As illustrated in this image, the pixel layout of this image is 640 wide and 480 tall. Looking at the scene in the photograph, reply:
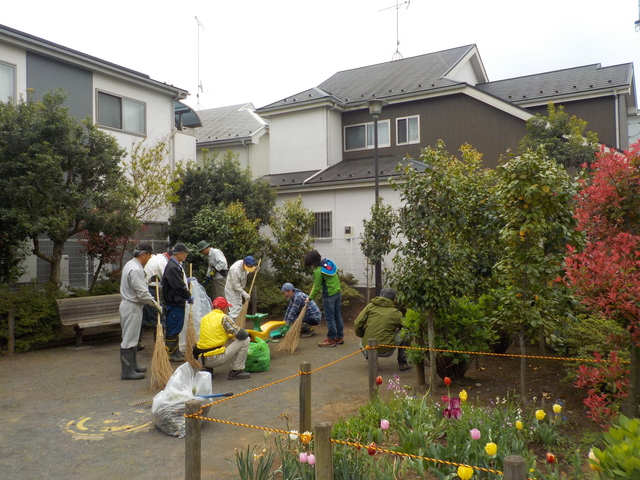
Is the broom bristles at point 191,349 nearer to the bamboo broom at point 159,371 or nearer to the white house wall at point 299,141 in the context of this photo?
the bamboo broom at point 159,371

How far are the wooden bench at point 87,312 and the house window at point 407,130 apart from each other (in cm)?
1309

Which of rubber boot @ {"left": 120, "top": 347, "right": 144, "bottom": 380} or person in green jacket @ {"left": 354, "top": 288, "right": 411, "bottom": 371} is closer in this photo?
→ rubber boot @ {"left": 120, "top": 347, "right": 144, "bottom": 380}

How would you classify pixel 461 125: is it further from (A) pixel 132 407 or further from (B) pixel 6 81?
(A) pixel 132 407

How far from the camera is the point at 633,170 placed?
4.68 meters

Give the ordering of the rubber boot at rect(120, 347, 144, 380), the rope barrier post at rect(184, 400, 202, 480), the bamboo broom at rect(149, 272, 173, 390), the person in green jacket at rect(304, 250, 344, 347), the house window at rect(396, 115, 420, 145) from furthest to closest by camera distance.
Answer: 1. the house window at rect(396, 115, 420, 145)
2. the person in green jacket at rect(304, 250, 344, 347)
3. the rubber boot at rect(120, 347, 144, 380)
4. the bamboo broom at rect(149, 272, 173, 390)
5. the rope barrier post at rect(184, 400, 202, 480)

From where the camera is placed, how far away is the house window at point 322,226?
18.5 meters

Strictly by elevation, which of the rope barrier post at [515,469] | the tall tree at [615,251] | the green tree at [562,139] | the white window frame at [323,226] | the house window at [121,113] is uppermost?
the house window at [121,113]

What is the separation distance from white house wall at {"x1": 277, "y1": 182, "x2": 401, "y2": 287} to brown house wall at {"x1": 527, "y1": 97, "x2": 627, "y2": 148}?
8.45 metres

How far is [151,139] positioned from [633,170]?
14.5 m

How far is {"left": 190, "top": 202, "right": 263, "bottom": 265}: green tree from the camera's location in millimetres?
14023

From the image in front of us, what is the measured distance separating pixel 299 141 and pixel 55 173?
12656 millimetres

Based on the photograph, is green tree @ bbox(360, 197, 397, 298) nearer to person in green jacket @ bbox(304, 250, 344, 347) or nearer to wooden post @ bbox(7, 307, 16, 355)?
person in green jacket @ bbox(304, 250, 344, 347)

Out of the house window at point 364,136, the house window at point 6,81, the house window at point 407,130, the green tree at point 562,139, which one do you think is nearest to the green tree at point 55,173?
the house window at point 6,81

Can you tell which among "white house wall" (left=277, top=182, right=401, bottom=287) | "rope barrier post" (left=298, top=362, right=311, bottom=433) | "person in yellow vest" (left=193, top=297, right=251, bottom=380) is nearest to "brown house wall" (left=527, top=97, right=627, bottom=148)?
"white house wall" (left=277, top=182, right=401, bottom=287)
